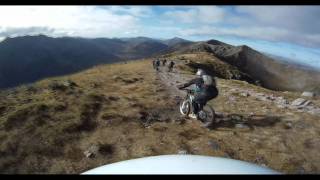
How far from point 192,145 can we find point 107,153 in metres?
3.95

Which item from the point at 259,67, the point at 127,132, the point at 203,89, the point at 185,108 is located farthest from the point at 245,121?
the point at 259,67

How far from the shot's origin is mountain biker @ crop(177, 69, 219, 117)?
2131 cm

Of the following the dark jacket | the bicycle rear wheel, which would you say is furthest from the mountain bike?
the dark jacket

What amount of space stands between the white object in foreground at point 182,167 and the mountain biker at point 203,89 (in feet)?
44.9

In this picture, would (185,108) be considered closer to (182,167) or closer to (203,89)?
(203,89)

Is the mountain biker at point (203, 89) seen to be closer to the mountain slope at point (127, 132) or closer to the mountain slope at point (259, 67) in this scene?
the mountain slope at point (127, 132)

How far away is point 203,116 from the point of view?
72.2ft

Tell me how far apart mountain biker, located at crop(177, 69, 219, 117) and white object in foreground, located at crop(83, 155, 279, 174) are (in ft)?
44.9

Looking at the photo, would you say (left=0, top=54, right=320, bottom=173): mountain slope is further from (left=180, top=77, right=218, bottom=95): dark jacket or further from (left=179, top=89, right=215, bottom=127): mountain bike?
(left=180, top=77, right=218, bottom=95): dark jacket

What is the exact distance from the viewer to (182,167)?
6.91 metres

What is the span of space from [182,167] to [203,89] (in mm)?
14834

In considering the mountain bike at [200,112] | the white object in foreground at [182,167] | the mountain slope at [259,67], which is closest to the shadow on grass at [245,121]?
the mountain bike at [200,112]
